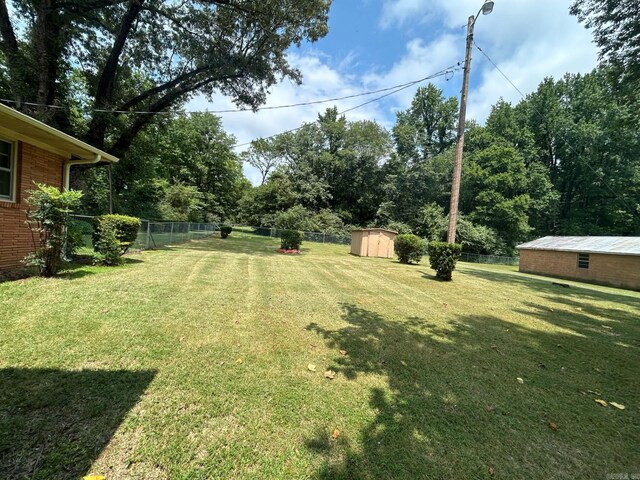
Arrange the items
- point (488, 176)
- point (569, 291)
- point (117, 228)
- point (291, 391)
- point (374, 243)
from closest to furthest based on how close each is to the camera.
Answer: point (291, 391) < point (117, 228) < point (569, 291) < point (374, 243) < point (488, 176)

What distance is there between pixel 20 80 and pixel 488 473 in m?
16.1

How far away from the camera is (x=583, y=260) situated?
59.4 ft

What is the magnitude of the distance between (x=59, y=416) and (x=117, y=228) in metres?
7.08

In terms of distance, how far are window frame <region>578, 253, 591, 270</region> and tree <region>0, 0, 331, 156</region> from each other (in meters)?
20.6

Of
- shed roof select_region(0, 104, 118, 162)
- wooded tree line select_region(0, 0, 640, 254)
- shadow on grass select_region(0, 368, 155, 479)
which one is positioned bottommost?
shadow on grass select_region(0, 368, 155, 479)

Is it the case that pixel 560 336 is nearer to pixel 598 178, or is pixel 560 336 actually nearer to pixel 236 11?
pixel 236 11

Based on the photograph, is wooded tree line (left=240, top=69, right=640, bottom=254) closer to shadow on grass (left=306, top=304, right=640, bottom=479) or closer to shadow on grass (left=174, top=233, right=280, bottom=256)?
shadow on grass (left=174, top=233, right=280, bottom=256)

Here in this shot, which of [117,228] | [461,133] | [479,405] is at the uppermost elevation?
[461,133]

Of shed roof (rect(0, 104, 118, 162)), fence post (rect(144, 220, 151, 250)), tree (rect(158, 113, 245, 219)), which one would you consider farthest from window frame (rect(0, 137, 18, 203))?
tree (rect(158, 113, 245, 219))

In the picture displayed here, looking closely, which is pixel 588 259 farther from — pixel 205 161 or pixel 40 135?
pixel 205 161

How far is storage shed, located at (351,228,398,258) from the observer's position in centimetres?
1970

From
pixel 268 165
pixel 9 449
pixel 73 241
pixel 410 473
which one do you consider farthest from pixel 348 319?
pixel 268 165

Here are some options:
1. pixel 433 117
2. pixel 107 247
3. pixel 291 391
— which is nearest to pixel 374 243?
pixel 107 247

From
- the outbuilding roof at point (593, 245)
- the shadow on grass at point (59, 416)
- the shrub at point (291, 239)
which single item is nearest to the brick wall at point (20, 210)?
the shadow on grass at point (59, 416)
